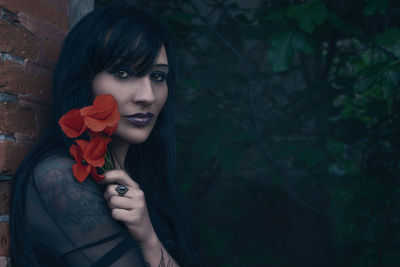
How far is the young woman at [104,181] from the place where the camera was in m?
1.23

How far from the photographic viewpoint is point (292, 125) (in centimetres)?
283

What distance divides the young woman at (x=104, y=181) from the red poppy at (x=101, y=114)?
222mm

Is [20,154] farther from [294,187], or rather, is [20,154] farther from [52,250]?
[294,187]

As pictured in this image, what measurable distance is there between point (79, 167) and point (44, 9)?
778 mm

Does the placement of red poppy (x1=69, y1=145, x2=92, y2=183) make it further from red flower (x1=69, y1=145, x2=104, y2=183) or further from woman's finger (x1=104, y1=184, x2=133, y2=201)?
woman's finger (x1=104, y1=184, x2=133, y2=201)

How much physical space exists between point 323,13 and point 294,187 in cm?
224

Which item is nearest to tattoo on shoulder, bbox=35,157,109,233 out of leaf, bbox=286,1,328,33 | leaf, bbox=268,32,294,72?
leaf, bbox=268,32,294,72

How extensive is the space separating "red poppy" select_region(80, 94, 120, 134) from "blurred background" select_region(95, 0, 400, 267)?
1091 millimetres

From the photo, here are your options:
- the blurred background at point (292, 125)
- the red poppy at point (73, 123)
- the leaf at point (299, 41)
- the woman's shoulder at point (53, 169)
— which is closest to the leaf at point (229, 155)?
the blurred background at point (292, 125)

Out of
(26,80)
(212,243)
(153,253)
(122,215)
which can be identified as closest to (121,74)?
(26,80)

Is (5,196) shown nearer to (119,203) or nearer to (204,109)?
(119,203)

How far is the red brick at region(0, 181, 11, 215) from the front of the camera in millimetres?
1331

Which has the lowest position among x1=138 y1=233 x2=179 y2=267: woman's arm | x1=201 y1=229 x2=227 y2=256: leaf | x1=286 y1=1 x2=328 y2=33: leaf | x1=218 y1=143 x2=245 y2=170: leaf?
x1=201 y1=229 x2=227 y2=256: leaf

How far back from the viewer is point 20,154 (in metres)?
1.41
